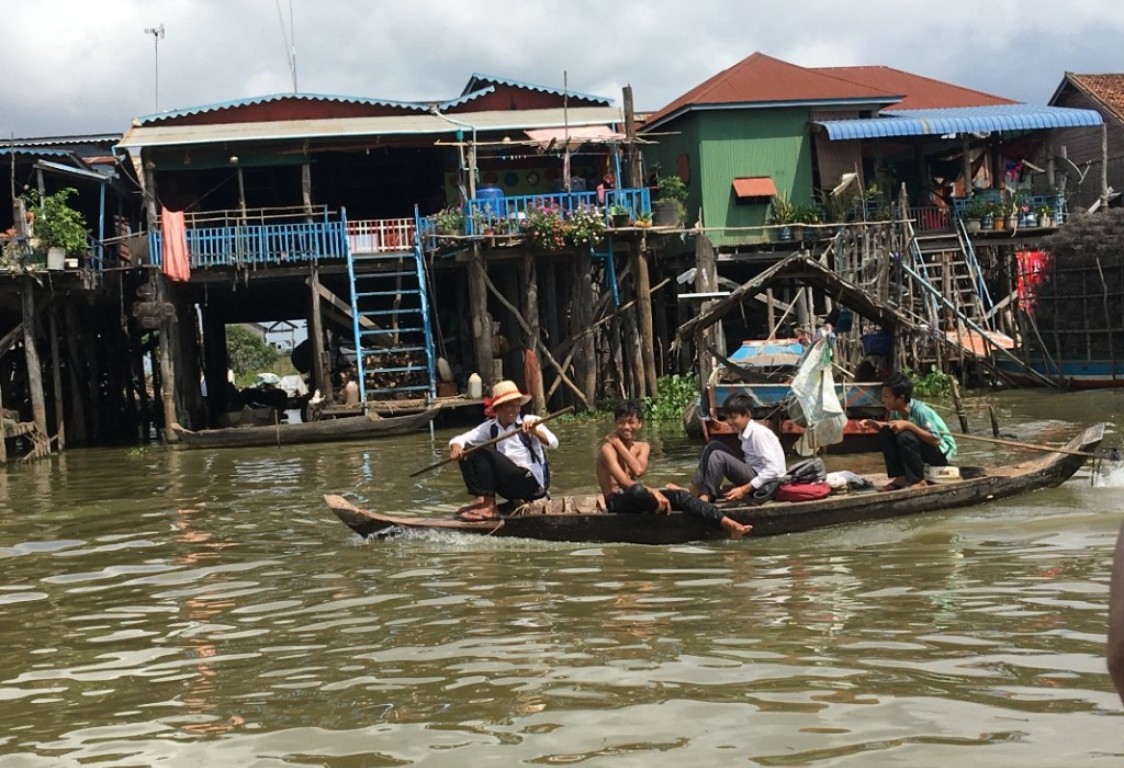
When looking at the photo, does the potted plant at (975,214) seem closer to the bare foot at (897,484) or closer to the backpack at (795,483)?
the bare foot at (897,484)

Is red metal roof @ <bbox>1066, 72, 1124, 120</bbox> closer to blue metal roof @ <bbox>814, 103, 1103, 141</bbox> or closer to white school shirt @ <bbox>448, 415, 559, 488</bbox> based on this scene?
blue metal roof @ <bbox>814, 103, 1103, 141</bbox>

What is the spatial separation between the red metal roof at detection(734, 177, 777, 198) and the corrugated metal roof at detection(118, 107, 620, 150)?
325 centimetres

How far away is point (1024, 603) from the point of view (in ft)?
23.0

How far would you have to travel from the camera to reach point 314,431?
19.7 m

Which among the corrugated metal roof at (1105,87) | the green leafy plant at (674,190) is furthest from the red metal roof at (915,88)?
the green leafy plant at (674,190)

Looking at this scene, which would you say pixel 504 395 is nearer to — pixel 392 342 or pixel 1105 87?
pixel 392 342

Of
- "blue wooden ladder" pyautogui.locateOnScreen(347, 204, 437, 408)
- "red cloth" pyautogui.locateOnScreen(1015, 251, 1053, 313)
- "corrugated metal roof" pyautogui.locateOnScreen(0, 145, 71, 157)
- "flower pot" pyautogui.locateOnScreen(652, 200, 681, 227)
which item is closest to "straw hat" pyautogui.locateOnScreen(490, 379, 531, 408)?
"blue wooden ladder" pyautogui.locateOnScreen(347, 204, 437, 408)

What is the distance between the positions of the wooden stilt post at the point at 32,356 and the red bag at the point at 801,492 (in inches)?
548

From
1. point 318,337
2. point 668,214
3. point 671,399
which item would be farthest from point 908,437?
point 318,337

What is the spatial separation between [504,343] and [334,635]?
15580 millimetres

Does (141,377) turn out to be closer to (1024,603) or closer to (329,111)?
(329,111)

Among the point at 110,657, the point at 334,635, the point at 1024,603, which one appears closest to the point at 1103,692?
the point at 1024,603

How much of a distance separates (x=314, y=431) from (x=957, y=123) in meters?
13.5

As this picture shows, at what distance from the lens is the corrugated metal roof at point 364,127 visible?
21.7m
